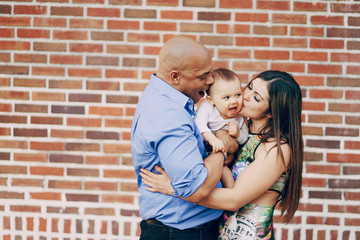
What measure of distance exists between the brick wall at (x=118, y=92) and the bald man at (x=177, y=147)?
1159mm

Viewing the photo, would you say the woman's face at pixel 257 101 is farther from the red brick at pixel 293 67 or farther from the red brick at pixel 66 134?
the red brick at pixel 66 134

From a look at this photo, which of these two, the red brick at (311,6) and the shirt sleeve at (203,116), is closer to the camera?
the shirt sleeve at (203,116)

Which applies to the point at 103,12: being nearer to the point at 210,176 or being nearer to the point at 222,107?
the point at 222,107

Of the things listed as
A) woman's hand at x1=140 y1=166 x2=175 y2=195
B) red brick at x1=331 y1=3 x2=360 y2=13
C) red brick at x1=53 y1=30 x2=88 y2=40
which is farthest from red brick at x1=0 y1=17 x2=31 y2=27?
red brick at x1=331 y1=3 x2=360 y2=13

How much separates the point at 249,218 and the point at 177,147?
2.18 ft

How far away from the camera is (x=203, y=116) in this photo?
204cm

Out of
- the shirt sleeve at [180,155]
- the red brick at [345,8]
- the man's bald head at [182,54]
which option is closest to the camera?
the shirt sleeve at [180,155]

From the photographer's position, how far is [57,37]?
3012 mm

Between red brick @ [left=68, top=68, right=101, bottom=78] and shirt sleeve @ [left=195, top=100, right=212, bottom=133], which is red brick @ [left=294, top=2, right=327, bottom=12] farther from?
red brick @ [left=68, top=68, right=101, bottom=78]

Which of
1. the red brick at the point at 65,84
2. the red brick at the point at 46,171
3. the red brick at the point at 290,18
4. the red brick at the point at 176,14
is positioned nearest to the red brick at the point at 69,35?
the red brick at the point at 65,84

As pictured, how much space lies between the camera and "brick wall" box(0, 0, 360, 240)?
2980 mm

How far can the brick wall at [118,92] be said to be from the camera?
298 centimetres

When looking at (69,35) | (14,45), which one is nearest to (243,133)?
(69,35)

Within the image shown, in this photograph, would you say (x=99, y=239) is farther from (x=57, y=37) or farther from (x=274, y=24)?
(x=274, y=24)
